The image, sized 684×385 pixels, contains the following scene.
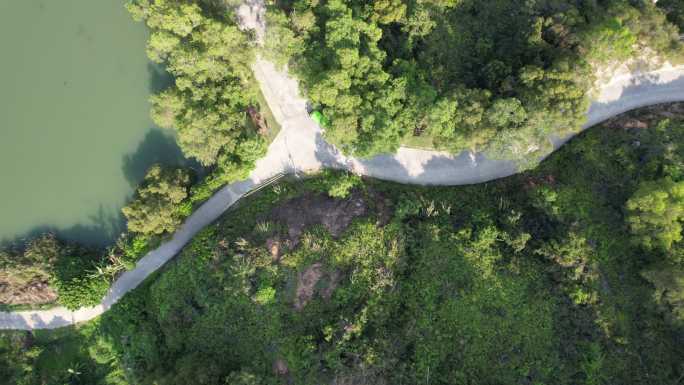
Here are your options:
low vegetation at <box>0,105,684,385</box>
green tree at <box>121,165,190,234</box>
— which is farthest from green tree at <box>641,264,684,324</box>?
green tree at <box>121,165,190,234</box>

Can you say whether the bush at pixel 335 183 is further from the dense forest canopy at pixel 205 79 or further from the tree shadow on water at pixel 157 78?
the tree shadow on water at pixel 157 78

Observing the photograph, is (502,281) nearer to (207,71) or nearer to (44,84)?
(207,71)

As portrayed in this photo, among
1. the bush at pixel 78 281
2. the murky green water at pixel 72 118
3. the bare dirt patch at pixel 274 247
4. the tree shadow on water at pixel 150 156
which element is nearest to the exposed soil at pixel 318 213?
the bare dirt patch at pixel 274 247

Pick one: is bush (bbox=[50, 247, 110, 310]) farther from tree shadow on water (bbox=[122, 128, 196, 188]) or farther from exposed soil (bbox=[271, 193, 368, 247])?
exposed soil (bbox=[271, 193, 368, 247])

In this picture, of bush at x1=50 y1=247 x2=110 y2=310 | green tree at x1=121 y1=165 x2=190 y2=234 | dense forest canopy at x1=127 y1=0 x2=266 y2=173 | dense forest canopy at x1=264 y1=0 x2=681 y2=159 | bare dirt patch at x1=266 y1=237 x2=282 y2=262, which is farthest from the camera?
bush at x1=50 y1=247 x2=110 y2=310

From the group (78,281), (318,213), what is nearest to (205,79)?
(318,213)

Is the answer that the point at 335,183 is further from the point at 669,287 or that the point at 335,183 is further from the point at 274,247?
the point at 669,287
